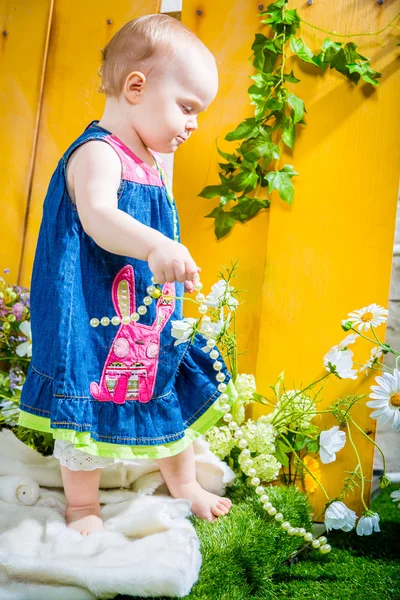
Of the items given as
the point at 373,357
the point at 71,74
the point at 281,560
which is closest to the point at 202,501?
the point at 281,560

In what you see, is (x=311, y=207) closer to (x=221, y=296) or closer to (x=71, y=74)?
(x=221, y=296)

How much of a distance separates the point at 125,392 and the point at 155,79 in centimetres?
66

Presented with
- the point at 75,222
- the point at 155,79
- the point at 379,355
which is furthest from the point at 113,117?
the point at 379,355

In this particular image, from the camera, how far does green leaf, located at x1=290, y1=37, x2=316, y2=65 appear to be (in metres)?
1.68

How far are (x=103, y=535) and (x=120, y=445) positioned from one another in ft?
0.60

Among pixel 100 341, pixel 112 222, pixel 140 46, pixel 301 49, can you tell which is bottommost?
pixel 100 341

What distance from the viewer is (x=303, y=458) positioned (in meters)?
1.68

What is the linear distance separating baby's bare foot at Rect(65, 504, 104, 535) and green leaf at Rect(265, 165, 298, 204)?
907 mm

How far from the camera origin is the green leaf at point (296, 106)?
1676 millimetres

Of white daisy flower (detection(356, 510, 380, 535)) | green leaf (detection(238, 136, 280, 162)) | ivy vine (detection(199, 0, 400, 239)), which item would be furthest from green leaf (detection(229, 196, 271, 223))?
white daisy flower (detection(356, 510, 380, 535))

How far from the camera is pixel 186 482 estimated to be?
4.84 feet

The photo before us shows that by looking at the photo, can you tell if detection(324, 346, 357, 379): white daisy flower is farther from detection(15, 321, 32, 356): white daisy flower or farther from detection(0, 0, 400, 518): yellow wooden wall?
detection(15, 321, 32, 356): white daisy flower

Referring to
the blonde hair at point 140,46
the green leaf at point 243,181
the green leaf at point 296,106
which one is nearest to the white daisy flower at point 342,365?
the green leaf at point 243,181

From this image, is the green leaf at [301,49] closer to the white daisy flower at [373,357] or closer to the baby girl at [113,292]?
the baby girl at [113,292]
